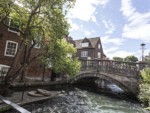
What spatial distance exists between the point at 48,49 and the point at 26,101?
4144 mm

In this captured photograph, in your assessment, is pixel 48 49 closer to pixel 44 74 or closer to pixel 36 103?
pixel 36 103

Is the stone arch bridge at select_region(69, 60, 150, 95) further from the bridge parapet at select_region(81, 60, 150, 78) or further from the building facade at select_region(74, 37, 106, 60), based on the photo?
the building facade at select_region(74, 37, 106, 60)

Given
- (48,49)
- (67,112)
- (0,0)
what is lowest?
(67,112)

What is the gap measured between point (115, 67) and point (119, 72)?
0.76 metres

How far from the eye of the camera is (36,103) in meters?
11.5

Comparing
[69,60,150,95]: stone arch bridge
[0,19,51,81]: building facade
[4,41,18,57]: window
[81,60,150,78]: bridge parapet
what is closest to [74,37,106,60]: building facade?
[81,60,150,78]: bridge parapet

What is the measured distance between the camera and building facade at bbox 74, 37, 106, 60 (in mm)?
44022

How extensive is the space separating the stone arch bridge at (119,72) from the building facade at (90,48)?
2108 centimetres

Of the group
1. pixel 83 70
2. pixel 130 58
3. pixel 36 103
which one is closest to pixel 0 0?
pixel 36 103

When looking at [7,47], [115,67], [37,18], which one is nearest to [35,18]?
[37,18]

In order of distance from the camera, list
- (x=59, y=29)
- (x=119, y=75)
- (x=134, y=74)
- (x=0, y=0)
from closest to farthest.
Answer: (x=0, y=0) < (x=59, y=29) < (x=134, y=74) < (x=119, y=75)

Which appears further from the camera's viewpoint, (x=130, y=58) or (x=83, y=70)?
(x=130, y=58)

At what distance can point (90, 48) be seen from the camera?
145ft

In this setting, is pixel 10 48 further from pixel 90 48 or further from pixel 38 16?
pixel 90 48
